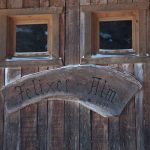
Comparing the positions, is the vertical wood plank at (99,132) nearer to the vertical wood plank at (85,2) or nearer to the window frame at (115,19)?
the window frame at (115,19)

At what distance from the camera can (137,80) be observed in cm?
523

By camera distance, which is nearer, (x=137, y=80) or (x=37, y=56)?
(x=137, y=80)

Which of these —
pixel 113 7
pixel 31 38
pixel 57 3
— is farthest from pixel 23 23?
pixel 113 7

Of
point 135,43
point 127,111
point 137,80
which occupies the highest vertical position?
point 135,43

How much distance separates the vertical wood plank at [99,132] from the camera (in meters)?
5.21

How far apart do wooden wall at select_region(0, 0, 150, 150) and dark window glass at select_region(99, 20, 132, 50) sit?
228 millimetres

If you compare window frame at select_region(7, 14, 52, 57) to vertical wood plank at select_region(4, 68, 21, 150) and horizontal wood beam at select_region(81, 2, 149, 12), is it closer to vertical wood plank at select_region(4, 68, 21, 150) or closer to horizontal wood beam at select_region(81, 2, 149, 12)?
vertical wood plank at select_region(4, 68, 21, 150)

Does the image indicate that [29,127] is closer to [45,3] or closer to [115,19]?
[45,3]

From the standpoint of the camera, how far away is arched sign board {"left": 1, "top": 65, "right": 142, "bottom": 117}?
5.21 meters

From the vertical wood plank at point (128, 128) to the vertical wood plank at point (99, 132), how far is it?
17 centimetres

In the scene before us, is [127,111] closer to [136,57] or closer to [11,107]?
[136,57]

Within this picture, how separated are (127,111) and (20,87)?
46.0 inches

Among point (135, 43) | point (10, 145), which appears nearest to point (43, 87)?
point (10, 145)

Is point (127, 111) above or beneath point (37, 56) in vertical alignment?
beneath
